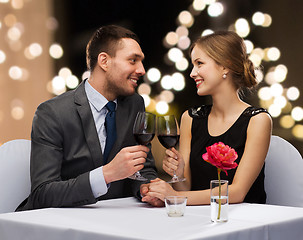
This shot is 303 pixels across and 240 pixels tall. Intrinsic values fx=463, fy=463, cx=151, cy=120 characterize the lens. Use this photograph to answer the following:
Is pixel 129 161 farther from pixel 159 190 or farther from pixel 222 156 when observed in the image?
pixel 222 156

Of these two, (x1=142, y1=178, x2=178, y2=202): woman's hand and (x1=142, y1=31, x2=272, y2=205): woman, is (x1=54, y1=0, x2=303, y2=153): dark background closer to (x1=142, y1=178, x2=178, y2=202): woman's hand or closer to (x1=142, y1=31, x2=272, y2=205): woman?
(x1=142, y1=31, x2=272, y2=205): woman

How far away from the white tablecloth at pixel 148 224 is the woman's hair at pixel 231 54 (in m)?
0.77

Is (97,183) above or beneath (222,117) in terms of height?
beneath

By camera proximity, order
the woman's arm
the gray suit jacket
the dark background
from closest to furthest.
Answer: the gray suit jacket
the woman's arm
the dark background

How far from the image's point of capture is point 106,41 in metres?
2.21

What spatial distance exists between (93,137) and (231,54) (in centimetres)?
74

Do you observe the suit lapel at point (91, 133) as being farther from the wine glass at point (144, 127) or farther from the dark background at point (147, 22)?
the dark background at point (147, 22)

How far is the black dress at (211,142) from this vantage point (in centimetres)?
199

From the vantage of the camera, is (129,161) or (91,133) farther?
(91,133)

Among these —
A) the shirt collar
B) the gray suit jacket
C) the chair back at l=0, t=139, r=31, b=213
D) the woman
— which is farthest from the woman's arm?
the chair back at l=0, t=139, r=31, b=213

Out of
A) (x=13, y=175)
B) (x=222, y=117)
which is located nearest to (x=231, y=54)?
(x=222, y=117)

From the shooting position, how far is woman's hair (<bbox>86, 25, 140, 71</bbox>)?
2.18 metres

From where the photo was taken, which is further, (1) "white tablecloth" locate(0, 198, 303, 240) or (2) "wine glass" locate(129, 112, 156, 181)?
(2) "wine glass" locate(129, 112, 156, 181)

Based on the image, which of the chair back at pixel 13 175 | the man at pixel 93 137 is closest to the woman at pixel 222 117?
the man at pixel 93 137
